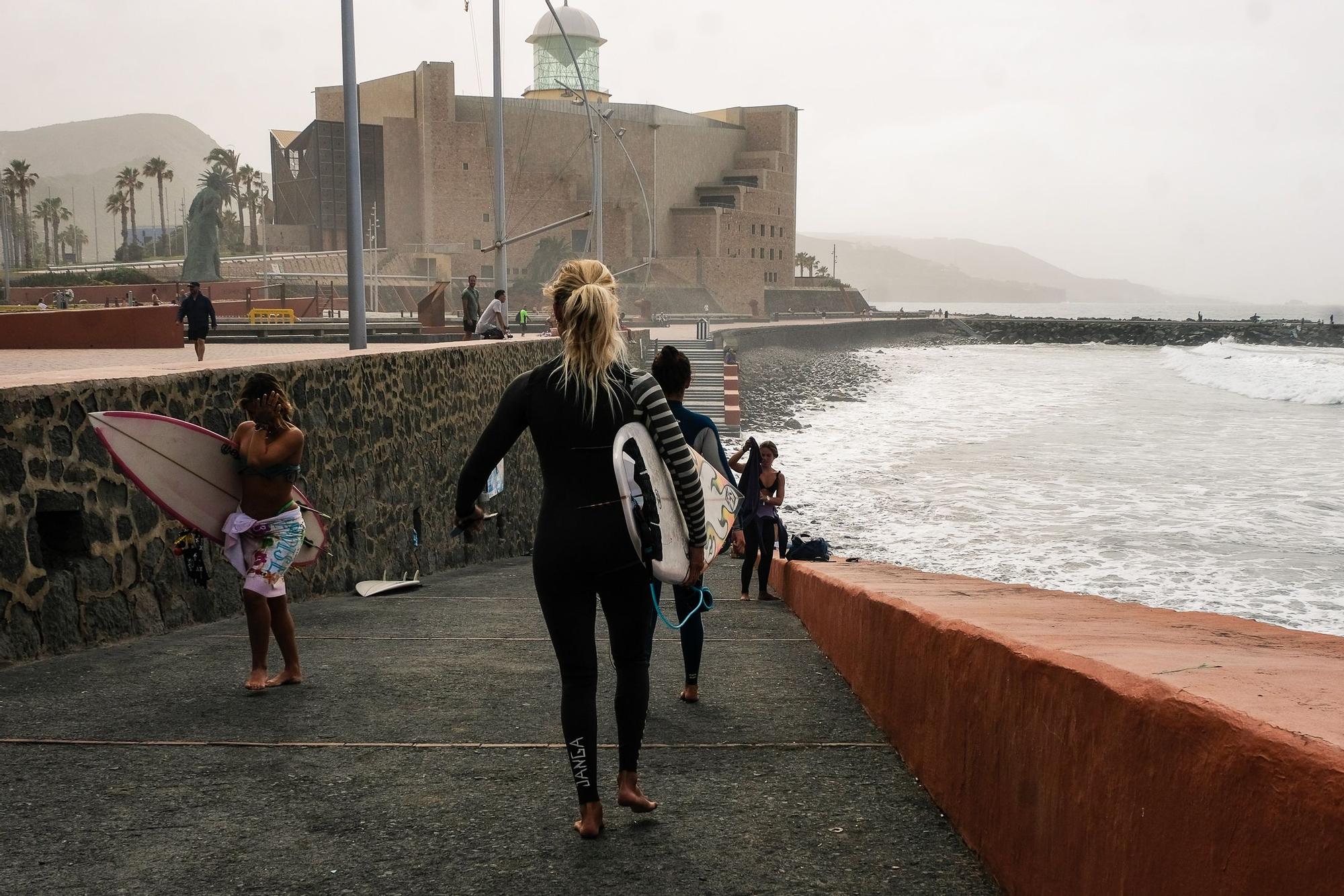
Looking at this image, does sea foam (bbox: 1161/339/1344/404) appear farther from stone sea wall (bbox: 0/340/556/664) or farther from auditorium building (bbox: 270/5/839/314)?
stone sea wall (bbox: 0/340/556/664)

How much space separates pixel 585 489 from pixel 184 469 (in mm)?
2842

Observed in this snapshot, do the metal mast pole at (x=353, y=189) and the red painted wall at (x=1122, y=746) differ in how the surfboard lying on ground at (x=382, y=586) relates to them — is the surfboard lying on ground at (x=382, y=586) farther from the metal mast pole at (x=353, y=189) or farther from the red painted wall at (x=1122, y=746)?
the red painted wall at (x=1122, y=746)

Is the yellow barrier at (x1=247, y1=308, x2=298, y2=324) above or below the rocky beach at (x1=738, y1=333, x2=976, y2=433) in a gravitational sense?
above

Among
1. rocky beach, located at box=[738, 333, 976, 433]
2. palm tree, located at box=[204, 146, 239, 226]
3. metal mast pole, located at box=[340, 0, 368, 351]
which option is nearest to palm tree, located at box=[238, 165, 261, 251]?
palm tree, located at box=[204, 146, 239, 226]

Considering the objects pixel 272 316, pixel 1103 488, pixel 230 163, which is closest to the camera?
pixel 1103 488

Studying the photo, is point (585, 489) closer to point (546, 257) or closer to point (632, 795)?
point (632, 795)

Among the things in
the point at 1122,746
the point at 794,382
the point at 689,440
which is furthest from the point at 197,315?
the point at 794,382

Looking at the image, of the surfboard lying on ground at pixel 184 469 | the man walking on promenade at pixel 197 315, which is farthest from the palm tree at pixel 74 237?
the surfboard lying on ground at pixel 184 469

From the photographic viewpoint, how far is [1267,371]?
59.8 meters

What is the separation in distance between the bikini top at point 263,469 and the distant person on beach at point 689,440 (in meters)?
1.59

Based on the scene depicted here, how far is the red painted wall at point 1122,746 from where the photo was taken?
1.90 meters

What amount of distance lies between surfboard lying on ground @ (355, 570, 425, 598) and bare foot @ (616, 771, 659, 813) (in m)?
6.40

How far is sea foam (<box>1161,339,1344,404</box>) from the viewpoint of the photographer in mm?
50500

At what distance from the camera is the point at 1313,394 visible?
49.5m
